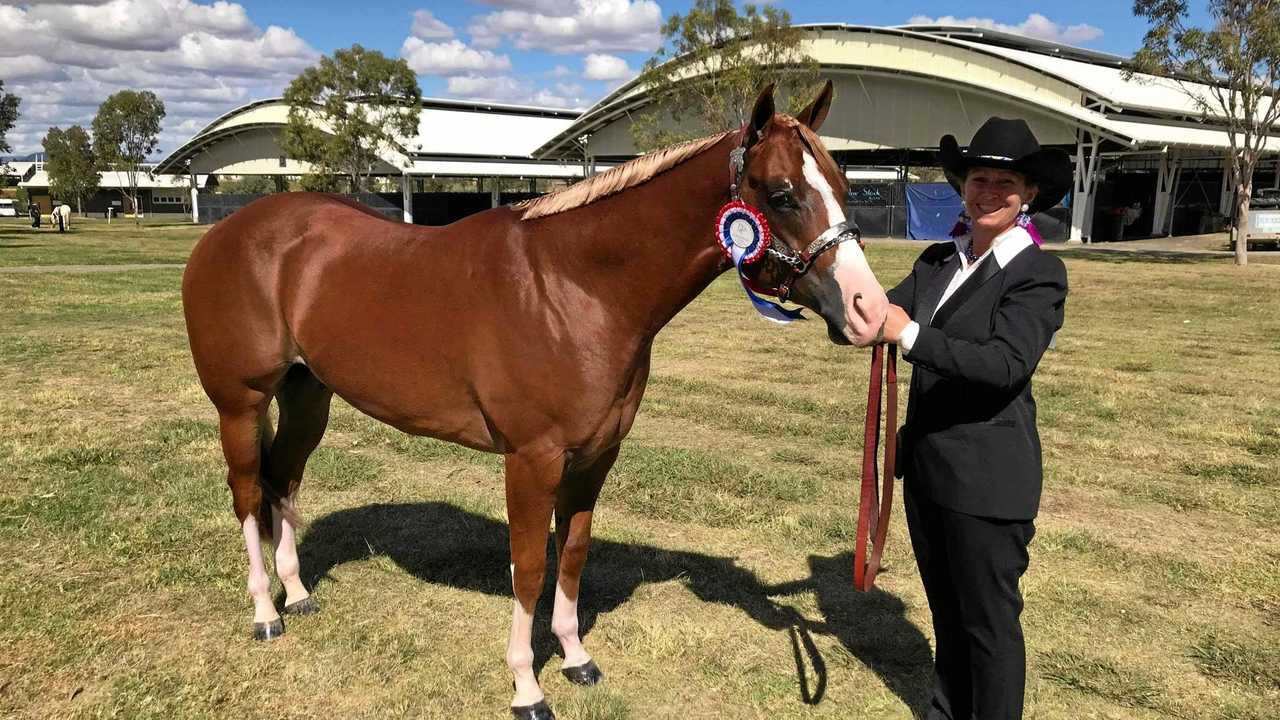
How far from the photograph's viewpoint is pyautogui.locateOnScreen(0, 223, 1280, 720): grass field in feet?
11.7

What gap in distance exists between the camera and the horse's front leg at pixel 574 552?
3.58 m

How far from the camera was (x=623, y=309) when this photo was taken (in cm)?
309

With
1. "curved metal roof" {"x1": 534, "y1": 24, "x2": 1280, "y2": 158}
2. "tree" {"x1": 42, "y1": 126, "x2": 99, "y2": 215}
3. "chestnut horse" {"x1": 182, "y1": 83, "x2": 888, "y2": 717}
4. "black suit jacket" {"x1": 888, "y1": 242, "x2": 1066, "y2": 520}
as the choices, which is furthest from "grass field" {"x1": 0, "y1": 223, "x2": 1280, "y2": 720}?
"tree" {"x1": 42, "y1": 126, "x2": 99, "y2": 215}

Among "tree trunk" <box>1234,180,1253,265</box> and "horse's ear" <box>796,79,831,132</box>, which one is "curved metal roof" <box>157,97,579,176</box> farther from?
"horse's ear" <box>796,79,831,132</box>

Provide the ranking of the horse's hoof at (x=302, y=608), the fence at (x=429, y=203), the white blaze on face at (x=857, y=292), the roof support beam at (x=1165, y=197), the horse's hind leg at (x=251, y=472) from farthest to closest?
the fence at (x=429, y=203) → the roof support beam at (x=1165, y=197) → the horse's hoof at (x=302, y=608) → the horse's hind leg at (x=251, y=472) → the white blaze on face at (x=857, y=292)

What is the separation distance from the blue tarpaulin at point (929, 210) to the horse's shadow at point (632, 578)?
31.9 metres

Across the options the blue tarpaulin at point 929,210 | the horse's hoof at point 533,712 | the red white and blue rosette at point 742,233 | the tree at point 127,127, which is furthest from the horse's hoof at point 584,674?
the tree at point 127,127

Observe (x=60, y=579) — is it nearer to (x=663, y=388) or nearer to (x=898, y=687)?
(x=898, y=687)

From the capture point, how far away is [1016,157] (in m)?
2.58

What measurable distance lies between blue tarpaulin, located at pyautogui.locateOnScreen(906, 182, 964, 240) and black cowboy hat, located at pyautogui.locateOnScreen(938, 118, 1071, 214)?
109ft

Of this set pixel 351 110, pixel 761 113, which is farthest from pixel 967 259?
pixel 351 110

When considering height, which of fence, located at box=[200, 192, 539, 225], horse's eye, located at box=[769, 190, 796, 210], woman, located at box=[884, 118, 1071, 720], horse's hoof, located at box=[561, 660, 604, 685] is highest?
fence, located at box=[200, 192, 539, 225]

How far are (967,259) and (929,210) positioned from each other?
34.0 metres

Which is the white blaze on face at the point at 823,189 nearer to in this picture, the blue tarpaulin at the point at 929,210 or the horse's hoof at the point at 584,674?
the horse's hoof at the point at 584,674
